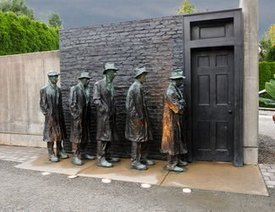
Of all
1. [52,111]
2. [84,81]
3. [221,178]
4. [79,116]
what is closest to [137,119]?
[79,116]

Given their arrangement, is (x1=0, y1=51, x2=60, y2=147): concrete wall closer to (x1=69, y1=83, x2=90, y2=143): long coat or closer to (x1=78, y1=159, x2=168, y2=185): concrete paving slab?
(x1=69, y1=83, x2=90, y2=143): long coat

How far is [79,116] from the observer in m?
5.85

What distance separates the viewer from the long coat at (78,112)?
5.83 metres

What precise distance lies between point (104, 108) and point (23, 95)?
323cm

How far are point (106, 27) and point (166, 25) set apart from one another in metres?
1.36

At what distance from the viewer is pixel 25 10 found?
103ft

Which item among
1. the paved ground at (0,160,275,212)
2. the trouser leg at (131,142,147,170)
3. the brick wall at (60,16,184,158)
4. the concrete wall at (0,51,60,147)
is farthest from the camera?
the concrete wall at (0,51,60,147)

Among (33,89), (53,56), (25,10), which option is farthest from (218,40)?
(25,10)

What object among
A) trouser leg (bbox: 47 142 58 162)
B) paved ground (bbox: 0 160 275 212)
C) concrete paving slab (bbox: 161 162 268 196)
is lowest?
paved ground (bbox: 0 160 275 212)

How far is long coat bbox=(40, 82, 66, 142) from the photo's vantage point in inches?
237

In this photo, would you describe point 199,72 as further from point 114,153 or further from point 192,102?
point 114,153

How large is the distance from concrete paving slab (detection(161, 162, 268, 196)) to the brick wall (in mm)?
1072

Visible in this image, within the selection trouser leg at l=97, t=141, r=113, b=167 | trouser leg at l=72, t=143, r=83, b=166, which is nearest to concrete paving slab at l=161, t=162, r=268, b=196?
trouser leg at l=97, t=141, r=113, b=167

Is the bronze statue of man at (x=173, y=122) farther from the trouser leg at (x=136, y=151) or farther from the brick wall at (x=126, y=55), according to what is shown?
the brick wall at (x=126, y=55)
